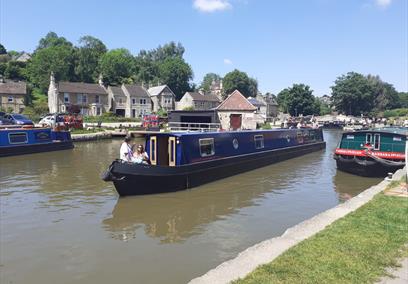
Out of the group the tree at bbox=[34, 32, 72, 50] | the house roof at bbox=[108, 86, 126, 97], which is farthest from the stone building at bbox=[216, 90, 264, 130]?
the tree at bbox=[34, 32, 72, 50]

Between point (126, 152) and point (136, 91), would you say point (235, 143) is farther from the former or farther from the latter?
point (136, 91)

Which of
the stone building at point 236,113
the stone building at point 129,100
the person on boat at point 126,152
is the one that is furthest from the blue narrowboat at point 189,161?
the stone building at point 129,100

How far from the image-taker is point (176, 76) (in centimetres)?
8712

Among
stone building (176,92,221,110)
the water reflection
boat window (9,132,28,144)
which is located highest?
stone building (176,92,221,110)

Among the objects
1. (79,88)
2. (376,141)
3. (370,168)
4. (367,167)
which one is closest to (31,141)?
(367,167)

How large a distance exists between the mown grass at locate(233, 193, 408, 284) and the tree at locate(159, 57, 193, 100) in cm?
8053

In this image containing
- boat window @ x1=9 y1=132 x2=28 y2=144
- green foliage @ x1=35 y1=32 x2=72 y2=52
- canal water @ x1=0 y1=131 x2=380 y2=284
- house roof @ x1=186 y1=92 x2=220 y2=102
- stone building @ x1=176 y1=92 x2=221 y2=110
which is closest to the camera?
canal water @ x1=0 y1=131 x2=380 y2=284

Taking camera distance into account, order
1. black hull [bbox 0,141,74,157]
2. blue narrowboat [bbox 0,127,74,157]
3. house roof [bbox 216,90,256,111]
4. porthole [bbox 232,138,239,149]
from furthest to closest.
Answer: house roof [bbox 216,90,256,111] → blue narrowboat [bbox 0,127,74,157] → black hull [bbox 0,141,74,157] → porthole [bbox 232,138,239,149]

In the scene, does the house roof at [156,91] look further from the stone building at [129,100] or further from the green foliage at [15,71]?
the green foliage at [15,71]

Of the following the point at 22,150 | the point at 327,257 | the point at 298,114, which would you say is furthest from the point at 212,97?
the point at 327,257

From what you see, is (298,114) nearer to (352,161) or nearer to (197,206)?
(352,161)

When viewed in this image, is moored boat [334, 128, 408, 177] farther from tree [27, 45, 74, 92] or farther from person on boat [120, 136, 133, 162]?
tree [27, 45, 74, 92]

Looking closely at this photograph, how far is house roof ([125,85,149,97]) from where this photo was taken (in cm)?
6883

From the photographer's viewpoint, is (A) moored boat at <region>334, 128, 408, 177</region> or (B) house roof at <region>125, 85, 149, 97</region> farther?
(B) house roof at <region>125, 85, 149, 97</region>
